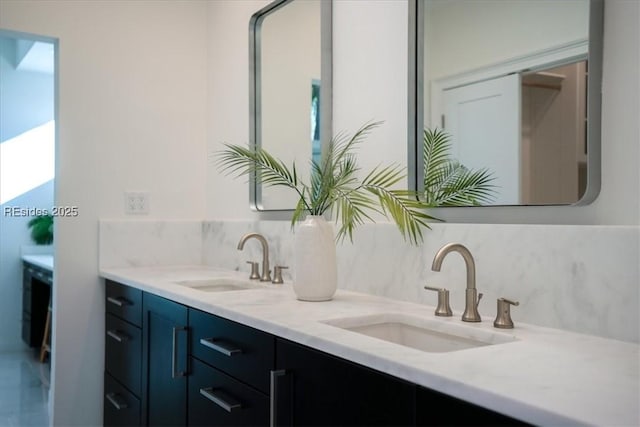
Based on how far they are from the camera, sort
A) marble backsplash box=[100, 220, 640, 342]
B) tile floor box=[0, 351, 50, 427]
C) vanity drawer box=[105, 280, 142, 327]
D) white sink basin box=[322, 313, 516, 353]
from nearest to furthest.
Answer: marble backsplash box=[100, 220, 640, 342] < white sink basin box=[322, 313, 516, 353] < vanity drawer box=[105, 280, 142, 327] < tile floor box=[0, 351, 50, 427]

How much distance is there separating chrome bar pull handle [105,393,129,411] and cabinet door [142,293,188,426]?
0.26 m

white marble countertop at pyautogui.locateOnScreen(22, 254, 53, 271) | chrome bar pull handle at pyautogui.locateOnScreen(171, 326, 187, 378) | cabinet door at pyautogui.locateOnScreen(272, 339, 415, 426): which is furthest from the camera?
white marble countertop at pyautogui.locateOnScreen(22, 254, 53, 271)

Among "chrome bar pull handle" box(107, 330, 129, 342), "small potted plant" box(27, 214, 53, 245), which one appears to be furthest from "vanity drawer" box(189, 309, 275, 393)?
"small potted plant" box(27, 214, 53, 245)

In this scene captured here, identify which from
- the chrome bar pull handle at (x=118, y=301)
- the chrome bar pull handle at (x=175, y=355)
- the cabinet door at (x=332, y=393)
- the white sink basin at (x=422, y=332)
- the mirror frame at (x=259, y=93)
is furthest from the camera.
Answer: the chrome bar pull handle at (x=118, y=301)

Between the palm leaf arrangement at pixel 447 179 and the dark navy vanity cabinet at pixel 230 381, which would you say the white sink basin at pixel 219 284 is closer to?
the dark navy vanity cabinet at pixel 230 381

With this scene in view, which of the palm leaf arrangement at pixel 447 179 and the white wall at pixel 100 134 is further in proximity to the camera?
the white wall at pixel 100 134

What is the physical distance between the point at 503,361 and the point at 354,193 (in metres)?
0.97

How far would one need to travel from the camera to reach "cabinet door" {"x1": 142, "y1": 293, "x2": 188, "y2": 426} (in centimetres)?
192

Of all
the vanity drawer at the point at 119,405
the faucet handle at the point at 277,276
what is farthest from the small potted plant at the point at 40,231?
the faucet handle at the point at 277,276

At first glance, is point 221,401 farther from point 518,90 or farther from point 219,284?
point 518,90

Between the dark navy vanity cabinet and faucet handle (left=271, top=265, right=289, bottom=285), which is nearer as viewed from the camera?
the dark navy vanity cabinet

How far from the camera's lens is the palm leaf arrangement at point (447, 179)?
160 centimetres

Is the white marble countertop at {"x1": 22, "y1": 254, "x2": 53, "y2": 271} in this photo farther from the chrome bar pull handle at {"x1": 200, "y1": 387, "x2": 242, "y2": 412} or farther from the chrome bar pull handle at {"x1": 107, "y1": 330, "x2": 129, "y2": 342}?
the chrome bar pull handle at {"x1": 200, "y1": 387, "x2": 242, "y2": 412}

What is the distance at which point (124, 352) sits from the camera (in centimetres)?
247
